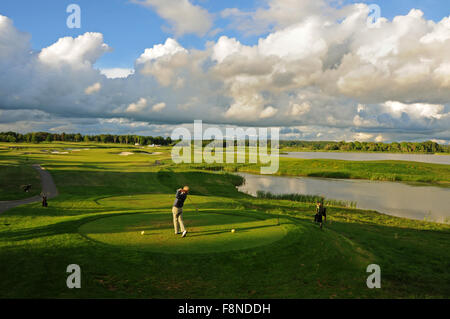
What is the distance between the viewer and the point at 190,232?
577 inches

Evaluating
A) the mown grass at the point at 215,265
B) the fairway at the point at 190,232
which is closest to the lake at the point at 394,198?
the mown grass at the point at 215,265

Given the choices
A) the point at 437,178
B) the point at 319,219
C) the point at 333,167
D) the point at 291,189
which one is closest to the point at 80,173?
the point at 291,189

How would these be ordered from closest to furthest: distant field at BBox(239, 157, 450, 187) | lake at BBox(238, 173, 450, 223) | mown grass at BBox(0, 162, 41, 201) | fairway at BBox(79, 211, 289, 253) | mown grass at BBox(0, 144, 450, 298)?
mown grass at BBox(0, 144, 450, 298) → fairway at BBox(79, 211, 289, 253) → mown grass at BBox(0, 162, 41, 201) → lake at BBox(238, 173, 450, 223) → distant field at BBox(239, 157, 450, 187)

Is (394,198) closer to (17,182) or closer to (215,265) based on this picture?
(215,265)

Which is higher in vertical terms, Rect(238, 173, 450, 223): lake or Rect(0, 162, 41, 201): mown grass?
Rect(0, 162, 41, 201): mown grass

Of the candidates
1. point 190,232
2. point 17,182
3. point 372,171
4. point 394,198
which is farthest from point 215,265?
point 372,171

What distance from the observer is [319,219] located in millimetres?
19656

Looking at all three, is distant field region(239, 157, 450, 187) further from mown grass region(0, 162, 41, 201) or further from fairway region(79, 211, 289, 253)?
fairway region(79, 211, 289, 253)

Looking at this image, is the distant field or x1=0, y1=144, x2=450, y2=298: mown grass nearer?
x1=0, y1=144, x2=450, y2=298: mown grass

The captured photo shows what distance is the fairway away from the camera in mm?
12500

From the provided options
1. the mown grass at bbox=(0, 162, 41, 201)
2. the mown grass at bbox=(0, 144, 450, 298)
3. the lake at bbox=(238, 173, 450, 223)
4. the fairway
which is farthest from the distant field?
the fairway

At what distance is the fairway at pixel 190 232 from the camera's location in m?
12.5

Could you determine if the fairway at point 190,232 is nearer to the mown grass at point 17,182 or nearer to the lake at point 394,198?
the mown grass at point 17,182

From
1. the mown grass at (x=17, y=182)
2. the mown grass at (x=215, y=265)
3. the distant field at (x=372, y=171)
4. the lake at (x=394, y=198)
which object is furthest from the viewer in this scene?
the distant field at (x=372, y=171)
